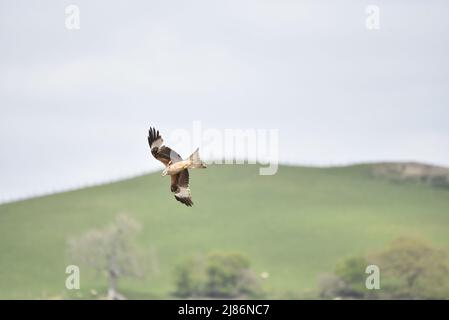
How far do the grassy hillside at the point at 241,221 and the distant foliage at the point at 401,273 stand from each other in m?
2.18

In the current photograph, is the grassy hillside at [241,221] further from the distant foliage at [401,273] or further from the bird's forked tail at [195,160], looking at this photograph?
the bird's forked tail at [195,160]

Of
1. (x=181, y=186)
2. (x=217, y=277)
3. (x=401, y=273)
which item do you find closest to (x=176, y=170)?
(x=181, y=186)

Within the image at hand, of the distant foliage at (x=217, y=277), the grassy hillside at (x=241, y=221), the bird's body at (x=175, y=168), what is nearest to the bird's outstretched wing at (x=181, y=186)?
the bird's body at (x=175, y=168)

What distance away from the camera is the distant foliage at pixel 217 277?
133375 mm

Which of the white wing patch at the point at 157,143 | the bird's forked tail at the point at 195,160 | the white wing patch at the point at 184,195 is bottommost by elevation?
the white wing patch at the point at 184,195

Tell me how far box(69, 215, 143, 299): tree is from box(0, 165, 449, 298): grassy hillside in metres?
1.60

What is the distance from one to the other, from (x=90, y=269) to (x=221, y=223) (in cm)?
1724

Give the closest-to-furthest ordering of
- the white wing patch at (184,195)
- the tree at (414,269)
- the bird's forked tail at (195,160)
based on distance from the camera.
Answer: the bird's forked tail at (195,160) → the white wing patch at (184,195) → the tree at (414,269)

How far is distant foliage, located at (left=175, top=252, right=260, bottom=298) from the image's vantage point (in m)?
133

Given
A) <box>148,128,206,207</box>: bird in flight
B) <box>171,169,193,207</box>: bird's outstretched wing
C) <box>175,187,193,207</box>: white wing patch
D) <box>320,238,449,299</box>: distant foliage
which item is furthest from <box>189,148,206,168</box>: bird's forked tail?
<box>320,238,449,299</box>: distant foliage

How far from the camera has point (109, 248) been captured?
140 meters
